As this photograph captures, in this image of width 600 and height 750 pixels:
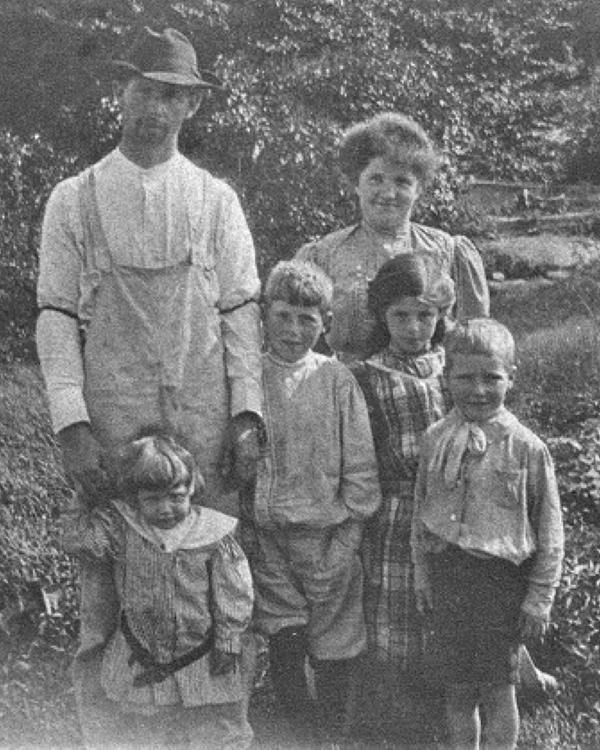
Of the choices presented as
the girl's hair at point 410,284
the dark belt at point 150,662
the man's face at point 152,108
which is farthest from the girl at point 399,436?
the man's face at point 152,108

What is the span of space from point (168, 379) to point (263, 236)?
193 inches

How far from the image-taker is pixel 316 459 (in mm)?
4113

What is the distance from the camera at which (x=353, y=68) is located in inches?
381

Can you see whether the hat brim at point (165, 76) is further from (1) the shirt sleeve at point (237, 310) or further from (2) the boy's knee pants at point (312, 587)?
(2) the boy's knee pants at point (312, 587)

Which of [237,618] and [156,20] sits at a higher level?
[156,20]

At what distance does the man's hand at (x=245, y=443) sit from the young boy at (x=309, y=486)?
93 mm

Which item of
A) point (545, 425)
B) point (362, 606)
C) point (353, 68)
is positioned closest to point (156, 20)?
point (353, 68)

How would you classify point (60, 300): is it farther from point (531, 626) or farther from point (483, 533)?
point (531, 626)

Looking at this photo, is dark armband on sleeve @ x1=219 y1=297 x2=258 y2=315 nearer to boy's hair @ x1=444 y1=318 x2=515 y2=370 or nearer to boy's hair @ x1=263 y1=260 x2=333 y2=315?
boy's hair @ x1=263 y1=260 x2=333 y2=315

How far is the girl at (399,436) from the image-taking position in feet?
13.6

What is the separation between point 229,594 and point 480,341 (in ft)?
3.40

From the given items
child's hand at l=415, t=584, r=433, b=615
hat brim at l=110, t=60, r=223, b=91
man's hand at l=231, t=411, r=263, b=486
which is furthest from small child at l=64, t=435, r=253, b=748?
hat brim at l=110, t=60, r=223, b=91

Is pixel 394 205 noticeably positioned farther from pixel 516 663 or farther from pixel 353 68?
pixel 353 68

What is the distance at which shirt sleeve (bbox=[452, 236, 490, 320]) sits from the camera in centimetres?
459
